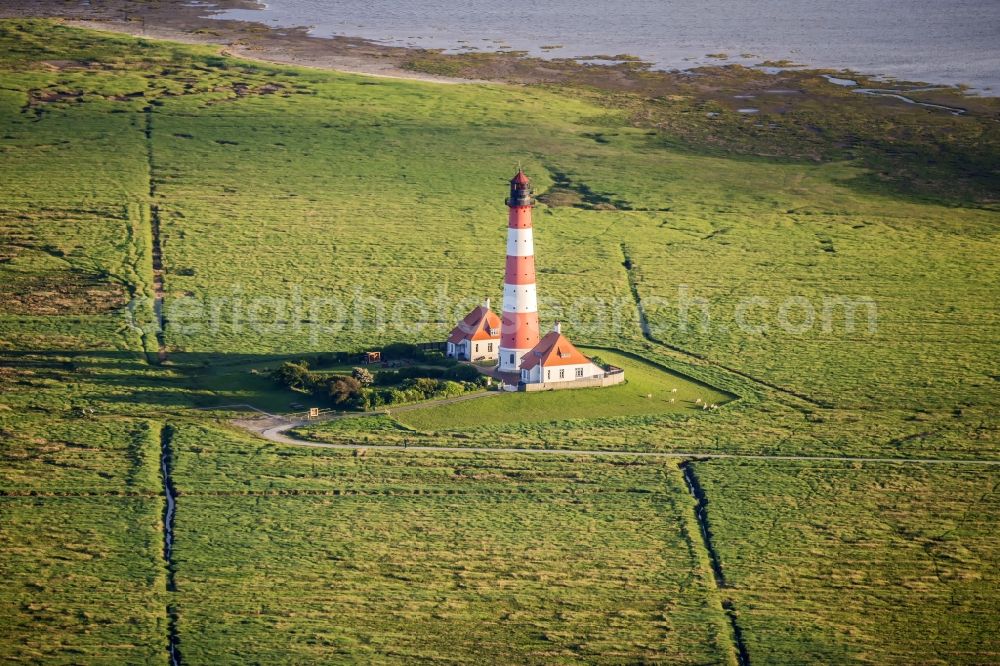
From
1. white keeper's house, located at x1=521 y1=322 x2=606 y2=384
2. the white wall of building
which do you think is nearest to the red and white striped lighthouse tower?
white keeper's house, located at x1=521 y1=322 x2=606 y2=384

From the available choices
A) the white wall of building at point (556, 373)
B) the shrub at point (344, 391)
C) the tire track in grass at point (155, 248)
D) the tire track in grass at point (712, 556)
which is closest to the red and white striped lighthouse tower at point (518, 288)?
the white wall of building at point (556, 373)

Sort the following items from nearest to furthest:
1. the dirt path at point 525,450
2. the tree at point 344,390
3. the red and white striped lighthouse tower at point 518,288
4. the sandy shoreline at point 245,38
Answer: the dirt path at point 525,450
the tree at point 344,390
the red and white striped lighthouse tower at point 518,288
the sandy shoreline at point 245,38

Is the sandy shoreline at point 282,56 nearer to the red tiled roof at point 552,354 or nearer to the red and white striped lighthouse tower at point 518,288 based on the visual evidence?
the red and white striped lighthouse tower at point 518,288

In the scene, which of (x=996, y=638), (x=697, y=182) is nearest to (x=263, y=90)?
(x=697, y=182)

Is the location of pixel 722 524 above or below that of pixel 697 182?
below

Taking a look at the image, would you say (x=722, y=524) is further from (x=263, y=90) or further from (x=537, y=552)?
(x=263, y=90)

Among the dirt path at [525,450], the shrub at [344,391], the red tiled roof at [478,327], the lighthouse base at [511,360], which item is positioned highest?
the red tiled roof at [478,327]
